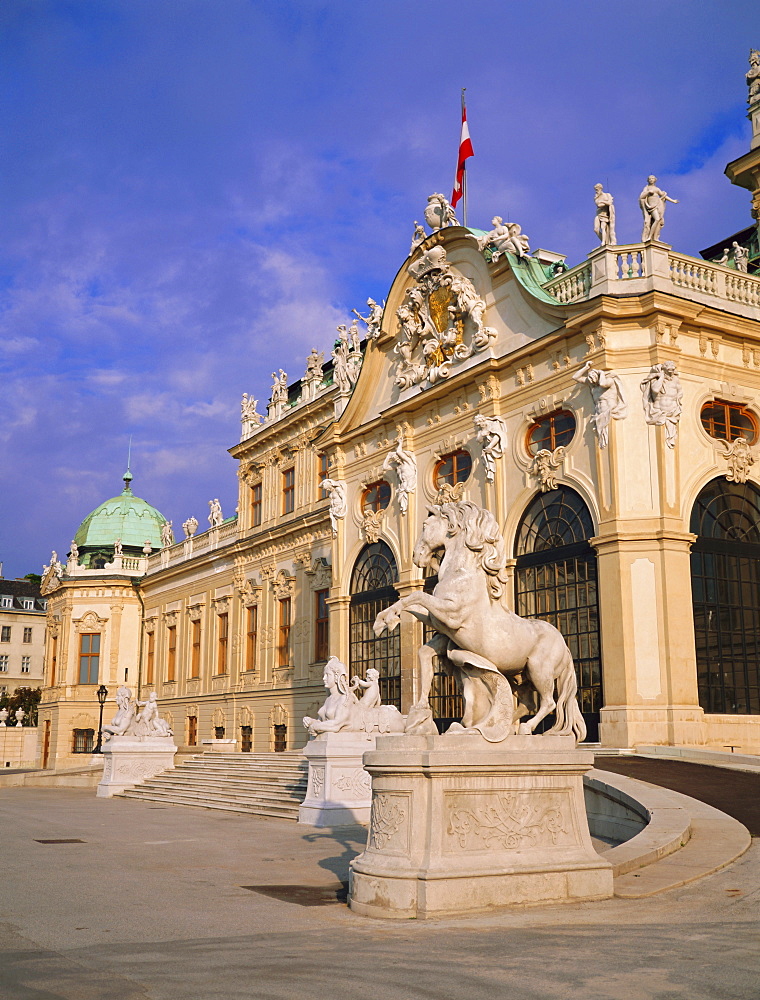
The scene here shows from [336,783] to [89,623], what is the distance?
38.6 metres

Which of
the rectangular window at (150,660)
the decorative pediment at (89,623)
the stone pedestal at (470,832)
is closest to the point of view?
the stone pedestal at (470,832)

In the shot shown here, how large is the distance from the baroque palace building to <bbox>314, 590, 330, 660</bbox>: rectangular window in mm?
101

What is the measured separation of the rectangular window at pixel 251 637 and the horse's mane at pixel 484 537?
33.5 metres

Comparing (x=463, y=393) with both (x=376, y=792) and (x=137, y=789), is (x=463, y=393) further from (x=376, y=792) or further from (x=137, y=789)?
(x=376, y=792)

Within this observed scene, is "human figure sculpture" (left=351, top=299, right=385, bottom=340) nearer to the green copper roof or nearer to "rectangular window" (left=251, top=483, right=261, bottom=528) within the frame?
"rectangular window" (left=251, top=483, right=261, bottom=528)

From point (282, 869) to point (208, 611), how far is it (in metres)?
36.1

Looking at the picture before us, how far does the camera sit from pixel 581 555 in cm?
2330

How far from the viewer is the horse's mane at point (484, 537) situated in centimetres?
973

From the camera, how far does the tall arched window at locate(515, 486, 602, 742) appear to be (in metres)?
22.6

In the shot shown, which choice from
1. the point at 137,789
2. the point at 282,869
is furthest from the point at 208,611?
the point at 282,869

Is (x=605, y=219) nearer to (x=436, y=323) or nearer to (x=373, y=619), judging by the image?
(x=436, y=323)

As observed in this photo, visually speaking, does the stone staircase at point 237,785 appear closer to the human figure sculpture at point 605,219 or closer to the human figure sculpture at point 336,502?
the human figure sculpture at point 336,502

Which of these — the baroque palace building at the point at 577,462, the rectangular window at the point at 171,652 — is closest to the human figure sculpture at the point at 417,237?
the baroque palace building at the point at 577,462

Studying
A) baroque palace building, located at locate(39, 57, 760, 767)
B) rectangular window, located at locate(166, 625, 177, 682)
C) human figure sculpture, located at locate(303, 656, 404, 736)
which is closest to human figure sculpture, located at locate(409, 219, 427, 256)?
baroque palace building, located at locate(39, 57, 760, 767)
